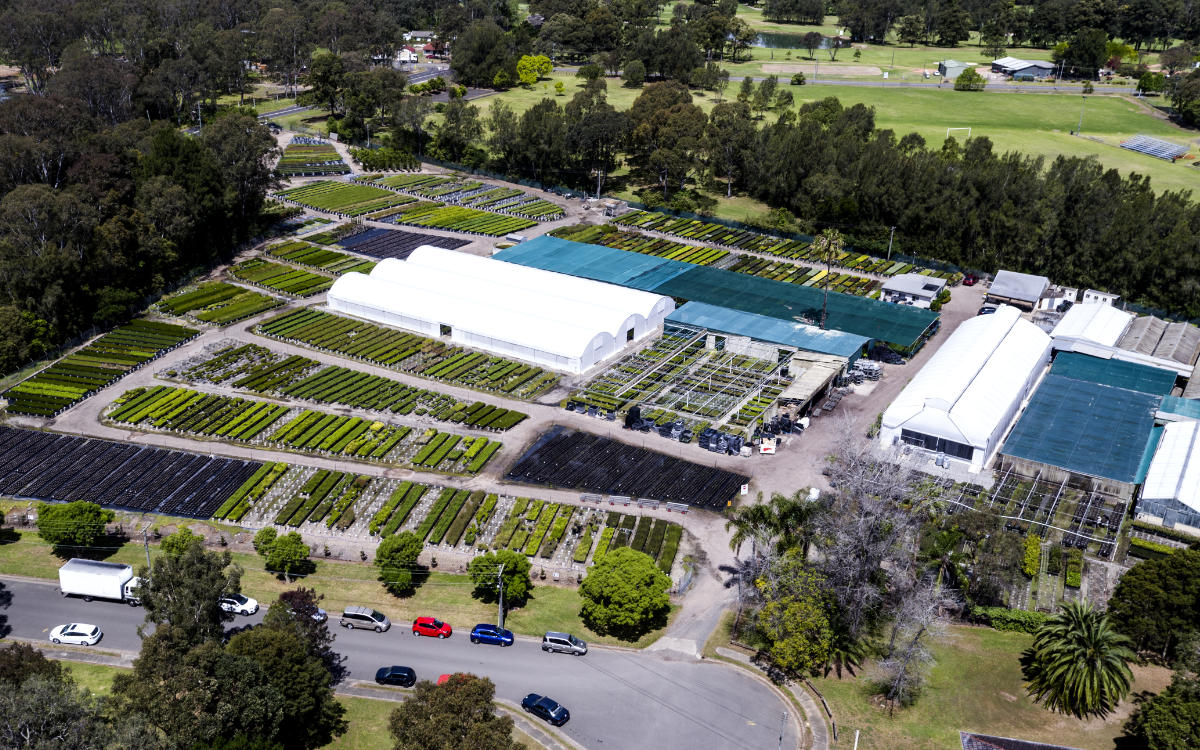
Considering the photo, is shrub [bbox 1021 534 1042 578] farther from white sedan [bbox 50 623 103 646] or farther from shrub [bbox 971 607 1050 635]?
white sedan [bbox 50 623 103 646]

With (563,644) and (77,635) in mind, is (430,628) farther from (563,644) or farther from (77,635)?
(77,635)

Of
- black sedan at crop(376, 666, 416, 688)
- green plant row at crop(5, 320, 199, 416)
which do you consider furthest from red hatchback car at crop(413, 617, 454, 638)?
green plant row at crop(5, 320, 199, 416)

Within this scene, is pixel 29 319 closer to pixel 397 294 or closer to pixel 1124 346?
pixel 397 294

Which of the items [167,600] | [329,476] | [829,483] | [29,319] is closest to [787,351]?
[829,483]

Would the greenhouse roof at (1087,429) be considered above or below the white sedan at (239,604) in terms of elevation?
above

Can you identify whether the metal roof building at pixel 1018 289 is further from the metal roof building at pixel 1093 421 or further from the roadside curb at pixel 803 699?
the roadside curb at pixel 803 699

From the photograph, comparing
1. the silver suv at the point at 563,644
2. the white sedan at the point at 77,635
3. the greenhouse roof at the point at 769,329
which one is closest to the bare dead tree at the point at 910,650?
the silver suv at the point at 563,644

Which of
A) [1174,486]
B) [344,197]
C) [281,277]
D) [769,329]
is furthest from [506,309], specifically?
[1174,486]
